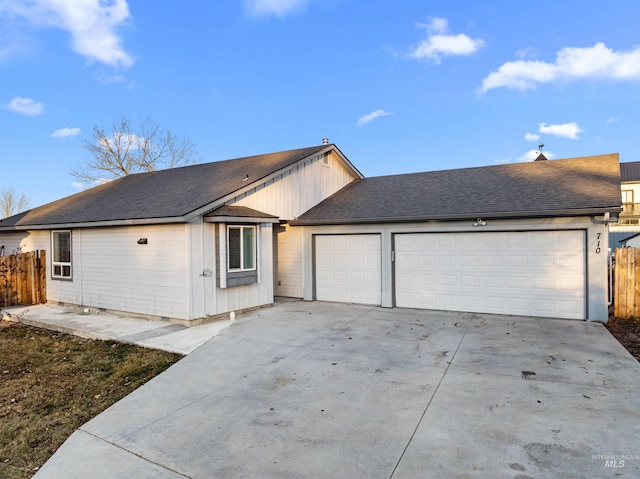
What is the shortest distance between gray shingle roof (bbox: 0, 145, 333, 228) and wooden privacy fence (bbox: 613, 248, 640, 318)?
864 centimetres

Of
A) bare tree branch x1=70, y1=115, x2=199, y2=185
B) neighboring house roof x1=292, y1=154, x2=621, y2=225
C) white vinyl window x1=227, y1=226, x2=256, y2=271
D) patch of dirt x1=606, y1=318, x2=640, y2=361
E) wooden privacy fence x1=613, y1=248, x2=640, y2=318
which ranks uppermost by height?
bare tree branch x1=70, y1=115, x2=199, y2=185

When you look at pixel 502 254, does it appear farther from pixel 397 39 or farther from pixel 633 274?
pixel 397 39

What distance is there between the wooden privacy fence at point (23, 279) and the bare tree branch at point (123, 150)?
16.7 metres

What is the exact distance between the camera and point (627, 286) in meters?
8.57

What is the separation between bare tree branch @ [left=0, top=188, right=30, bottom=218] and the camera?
39188 mm

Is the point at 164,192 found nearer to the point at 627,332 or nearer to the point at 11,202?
the point at 627,332

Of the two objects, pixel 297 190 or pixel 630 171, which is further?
pixel 630 171

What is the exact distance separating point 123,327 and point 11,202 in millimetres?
43027

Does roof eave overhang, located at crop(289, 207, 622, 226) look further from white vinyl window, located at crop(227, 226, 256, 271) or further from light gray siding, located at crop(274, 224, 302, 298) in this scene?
white vinyl window, located at crop(227, 226, 256, 271)

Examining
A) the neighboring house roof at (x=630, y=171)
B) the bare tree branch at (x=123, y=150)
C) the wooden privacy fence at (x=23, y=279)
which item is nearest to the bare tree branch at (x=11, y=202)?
the bare tree branch at (x=123, y=150)

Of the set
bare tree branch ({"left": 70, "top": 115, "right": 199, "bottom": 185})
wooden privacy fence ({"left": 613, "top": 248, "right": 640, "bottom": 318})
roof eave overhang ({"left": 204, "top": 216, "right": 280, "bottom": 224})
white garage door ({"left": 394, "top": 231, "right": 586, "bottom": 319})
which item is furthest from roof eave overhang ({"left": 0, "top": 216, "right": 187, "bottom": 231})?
bare tree branch ({"left": 70, "top": 115, "right": 199, "bottom": 185})

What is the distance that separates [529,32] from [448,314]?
9891 millimetres

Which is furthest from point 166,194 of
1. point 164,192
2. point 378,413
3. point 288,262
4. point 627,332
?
point 627,332

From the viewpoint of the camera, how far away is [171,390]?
479 cm
